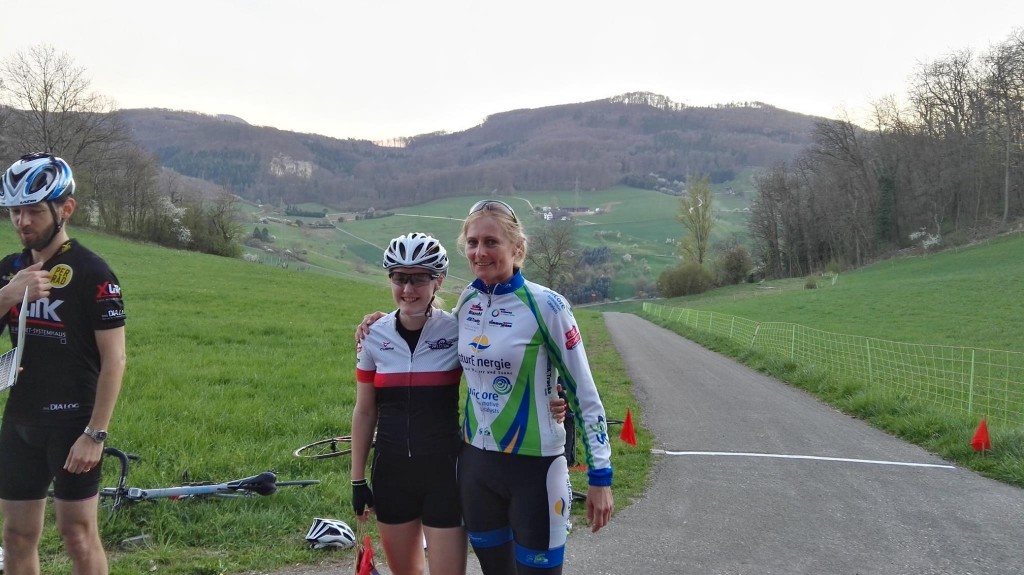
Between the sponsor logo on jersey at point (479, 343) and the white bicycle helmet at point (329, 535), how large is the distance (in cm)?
→ 251

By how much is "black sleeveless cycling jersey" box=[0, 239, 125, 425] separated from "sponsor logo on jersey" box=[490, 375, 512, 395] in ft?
5.95

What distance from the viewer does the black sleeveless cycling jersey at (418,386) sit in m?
2.85

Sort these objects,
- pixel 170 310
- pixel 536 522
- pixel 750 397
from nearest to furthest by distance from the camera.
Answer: pixel 536 522 → pixel 750 397 → pixel 170 310

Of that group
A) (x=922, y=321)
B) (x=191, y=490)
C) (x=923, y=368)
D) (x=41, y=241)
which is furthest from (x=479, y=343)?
(x=922, y=321)

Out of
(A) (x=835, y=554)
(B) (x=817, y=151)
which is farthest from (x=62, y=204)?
(B) (x=817, y=151)

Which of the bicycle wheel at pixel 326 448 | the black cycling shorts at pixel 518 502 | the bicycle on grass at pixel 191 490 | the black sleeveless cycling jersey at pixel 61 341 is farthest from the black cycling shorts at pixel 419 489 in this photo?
the bicycle wheel at pixel 326 448

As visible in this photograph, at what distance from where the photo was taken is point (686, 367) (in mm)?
15430

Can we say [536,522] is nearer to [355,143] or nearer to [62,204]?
[62,204]

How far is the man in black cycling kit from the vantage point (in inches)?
109

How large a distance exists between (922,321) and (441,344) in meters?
27.0

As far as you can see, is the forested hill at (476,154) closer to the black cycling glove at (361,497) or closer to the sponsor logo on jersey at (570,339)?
the black cycling glove at (361,497)

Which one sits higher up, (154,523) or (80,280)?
(80,280)

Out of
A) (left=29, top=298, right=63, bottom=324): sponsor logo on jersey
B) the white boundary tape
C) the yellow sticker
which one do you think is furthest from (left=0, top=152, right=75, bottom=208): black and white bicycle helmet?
the white boundary tape

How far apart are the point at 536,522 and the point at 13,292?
2482 millimetres
